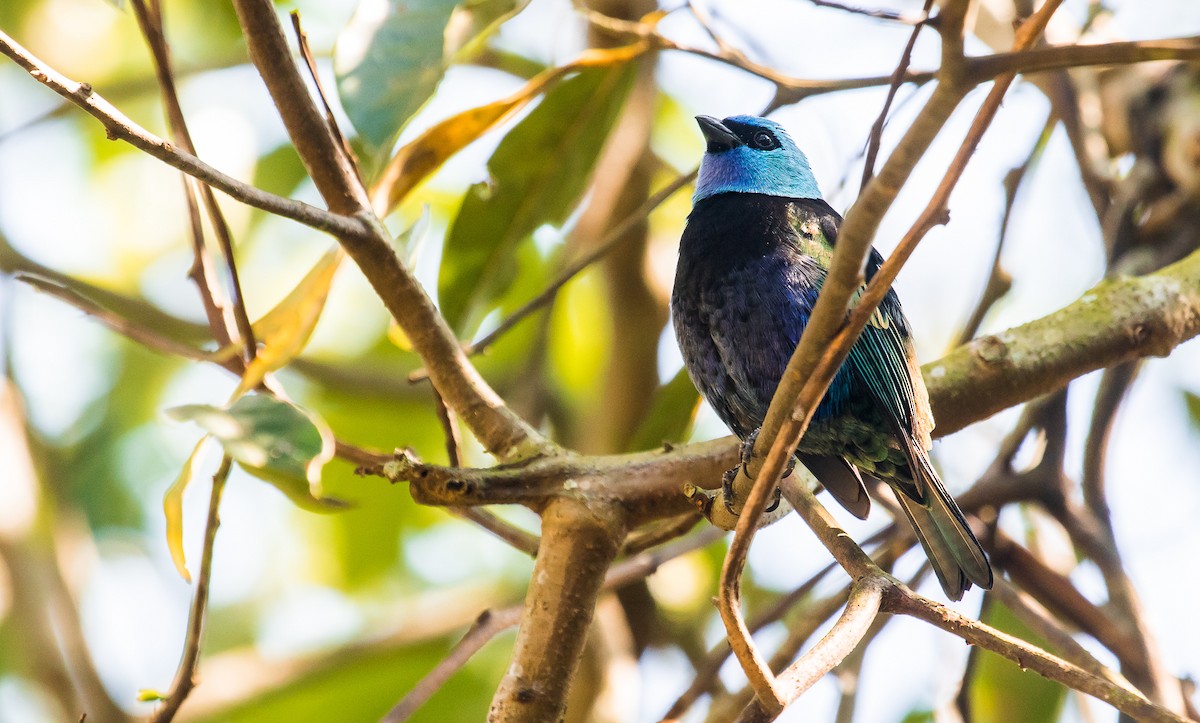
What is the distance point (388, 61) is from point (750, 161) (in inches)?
54.3

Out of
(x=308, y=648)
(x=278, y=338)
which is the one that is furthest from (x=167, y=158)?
(x=308, y=648)

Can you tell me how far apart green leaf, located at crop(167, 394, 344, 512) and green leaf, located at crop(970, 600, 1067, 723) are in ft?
8.91

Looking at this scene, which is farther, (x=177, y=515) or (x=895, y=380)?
(x=895, y=380)

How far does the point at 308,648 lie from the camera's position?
4.09 meters

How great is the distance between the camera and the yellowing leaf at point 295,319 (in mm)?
2334

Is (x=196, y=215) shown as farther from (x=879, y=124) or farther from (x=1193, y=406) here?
(x=1193, y=406)

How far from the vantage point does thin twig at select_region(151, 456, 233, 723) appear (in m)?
2.14

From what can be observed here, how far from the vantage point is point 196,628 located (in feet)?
7.08

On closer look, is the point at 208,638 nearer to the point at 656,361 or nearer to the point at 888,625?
the point at 656,361

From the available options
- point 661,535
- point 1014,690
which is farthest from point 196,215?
point 1014,690

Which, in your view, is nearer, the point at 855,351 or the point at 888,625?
the point at 855,351

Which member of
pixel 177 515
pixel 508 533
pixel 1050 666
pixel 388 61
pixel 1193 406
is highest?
pixel 1193 406

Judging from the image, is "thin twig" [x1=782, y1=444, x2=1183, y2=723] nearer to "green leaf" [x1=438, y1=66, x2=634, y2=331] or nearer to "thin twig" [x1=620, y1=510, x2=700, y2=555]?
"thin twig" [x1=620, y1=510, x2=700, y2=555]

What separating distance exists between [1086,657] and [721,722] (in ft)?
2.88
